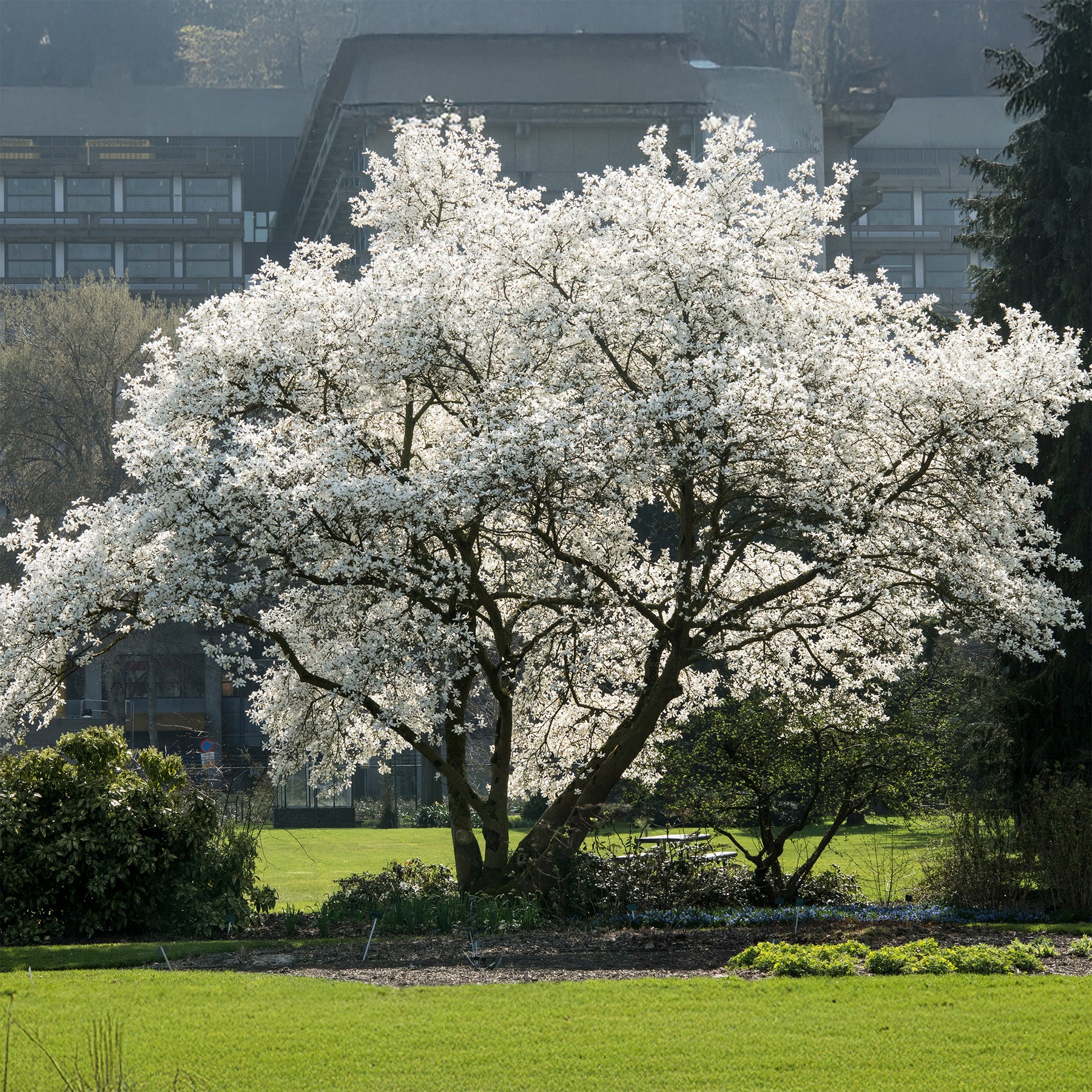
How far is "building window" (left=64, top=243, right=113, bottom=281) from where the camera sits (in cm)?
7569

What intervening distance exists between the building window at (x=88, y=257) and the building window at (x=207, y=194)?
5.31 meters

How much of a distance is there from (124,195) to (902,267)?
48.3 m

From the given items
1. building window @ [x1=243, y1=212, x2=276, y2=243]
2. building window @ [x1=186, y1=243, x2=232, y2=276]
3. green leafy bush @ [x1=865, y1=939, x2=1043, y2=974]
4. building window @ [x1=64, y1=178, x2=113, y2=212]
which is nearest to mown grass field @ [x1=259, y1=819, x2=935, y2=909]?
green leafy bush @ [x1=865, y1=939, x2=1043, y2=974]

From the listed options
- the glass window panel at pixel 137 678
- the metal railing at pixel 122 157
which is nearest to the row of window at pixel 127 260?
the metal railing at pixel 122 157

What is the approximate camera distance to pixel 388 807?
126 feet

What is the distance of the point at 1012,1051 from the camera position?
8328 mm

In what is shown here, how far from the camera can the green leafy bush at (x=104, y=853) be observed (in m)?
14.2

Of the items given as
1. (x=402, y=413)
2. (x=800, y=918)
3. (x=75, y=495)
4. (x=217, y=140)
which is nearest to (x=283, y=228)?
(x=217, y=140)

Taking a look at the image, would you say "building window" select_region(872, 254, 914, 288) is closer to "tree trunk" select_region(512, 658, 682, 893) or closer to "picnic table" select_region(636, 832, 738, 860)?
"picnic table" select_region(636, 832, 738, 860)

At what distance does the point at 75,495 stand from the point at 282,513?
31.2 meters

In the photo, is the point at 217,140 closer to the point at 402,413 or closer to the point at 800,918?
the point at 402,413

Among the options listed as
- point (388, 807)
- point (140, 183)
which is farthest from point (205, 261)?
point (388, 807)

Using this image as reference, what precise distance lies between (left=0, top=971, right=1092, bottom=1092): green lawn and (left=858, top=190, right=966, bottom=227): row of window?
7888 cm

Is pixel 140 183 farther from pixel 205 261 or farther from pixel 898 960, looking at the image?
pixel 898 960
